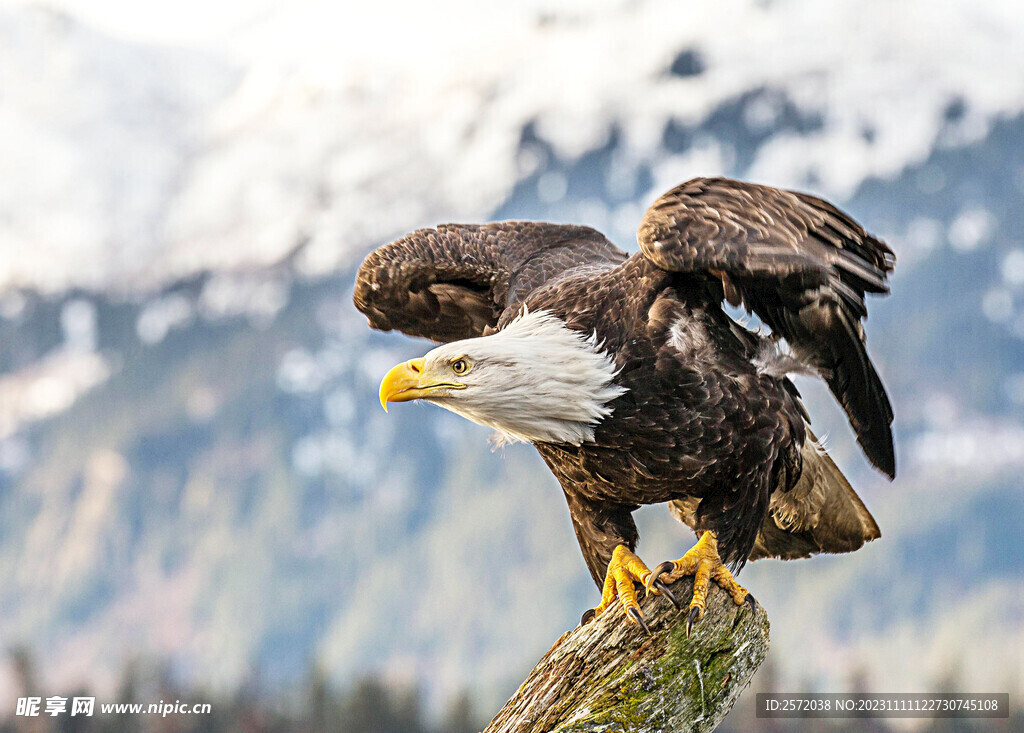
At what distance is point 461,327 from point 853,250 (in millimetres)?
2278

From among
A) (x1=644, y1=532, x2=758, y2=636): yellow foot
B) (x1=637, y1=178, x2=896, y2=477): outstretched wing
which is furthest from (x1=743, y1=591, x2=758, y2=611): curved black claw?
(x1=637, y1=178, x2=896, y2=477): outstretched wing

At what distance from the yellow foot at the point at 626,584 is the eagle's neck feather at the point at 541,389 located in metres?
0.64

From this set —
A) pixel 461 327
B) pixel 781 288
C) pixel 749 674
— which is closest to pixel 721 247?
pixel 781 288

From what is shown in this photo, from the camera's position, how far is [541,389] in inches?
149

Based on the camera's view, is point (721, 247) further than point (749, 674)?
No

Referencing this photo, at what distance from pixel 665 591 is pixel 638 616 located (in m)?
0.16

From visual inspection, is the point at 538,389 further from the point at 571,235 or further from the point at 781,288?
the point at 571,235

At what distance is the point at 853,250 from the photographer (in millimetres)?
4000

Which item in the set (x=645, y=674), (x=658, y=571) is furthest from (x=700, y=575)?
(x=645, y=674)

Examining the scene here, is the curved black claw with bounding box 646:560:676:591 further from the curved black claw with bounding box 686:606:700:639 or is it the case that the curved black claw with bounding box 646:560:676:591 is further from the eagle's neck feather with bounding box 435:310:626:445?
the eagle's neck feather with bounding box 435:310:626:445

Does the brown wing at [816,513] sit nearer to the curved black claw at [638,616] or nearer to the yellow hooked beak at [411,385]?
the curved black claw at [638,616]

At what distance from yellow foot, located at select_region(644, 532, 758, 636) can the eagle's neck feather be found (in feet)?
2.03

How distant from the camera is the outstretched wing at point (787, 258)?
146 inches

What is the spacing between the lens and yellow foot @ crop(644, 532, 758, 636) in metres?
4.00
